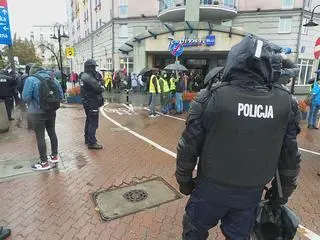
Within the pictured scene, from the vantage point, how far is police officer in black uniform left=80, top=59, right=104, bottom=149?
580 cm

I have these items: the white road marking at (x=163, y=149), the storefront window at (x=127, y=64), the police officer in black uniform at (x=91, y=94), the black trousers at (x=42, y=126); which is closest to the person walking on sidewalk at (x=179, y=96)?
the white road marking at (x=163, y=149)

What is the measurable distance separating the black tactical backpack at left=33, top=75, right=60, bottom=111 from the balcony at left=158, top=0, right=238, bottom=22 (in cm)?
2111

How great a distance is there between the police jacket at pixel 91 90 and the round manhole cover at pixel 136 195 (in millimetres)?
2670

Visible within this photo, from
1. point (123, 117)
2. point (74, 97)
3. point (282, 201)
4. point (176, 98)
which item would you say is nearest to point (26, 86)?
point (282, 201)

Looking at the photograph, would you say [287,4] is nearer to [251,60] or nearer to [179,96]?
[179,96]

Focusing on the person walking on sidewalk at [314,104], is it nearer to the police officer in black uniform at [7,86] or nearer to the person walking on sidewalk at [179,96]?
the person walking on sidewalk at [179,96]

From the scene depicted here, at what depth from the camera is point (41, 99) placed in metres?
4.56

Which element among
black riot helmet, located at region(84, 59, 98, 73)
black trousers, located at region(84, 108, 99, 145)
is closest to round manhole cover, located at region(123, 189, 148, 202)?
black trousers, located at region(84, 108, 99, 145)

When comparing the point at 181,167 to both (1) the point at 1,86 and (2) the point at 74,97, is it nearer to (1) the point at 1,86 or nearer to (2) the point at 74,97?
(1) the point at 1,86

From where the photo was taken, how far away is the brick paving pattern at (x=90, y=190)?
126 inches

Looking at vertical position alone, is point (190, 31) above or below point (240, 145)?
above

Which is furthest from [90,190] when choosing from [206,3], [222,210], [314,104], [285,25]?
[285,25]

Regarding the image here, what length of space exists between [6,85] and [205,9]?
1940cm

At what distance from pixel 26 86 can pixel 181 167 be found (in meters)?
3.66
